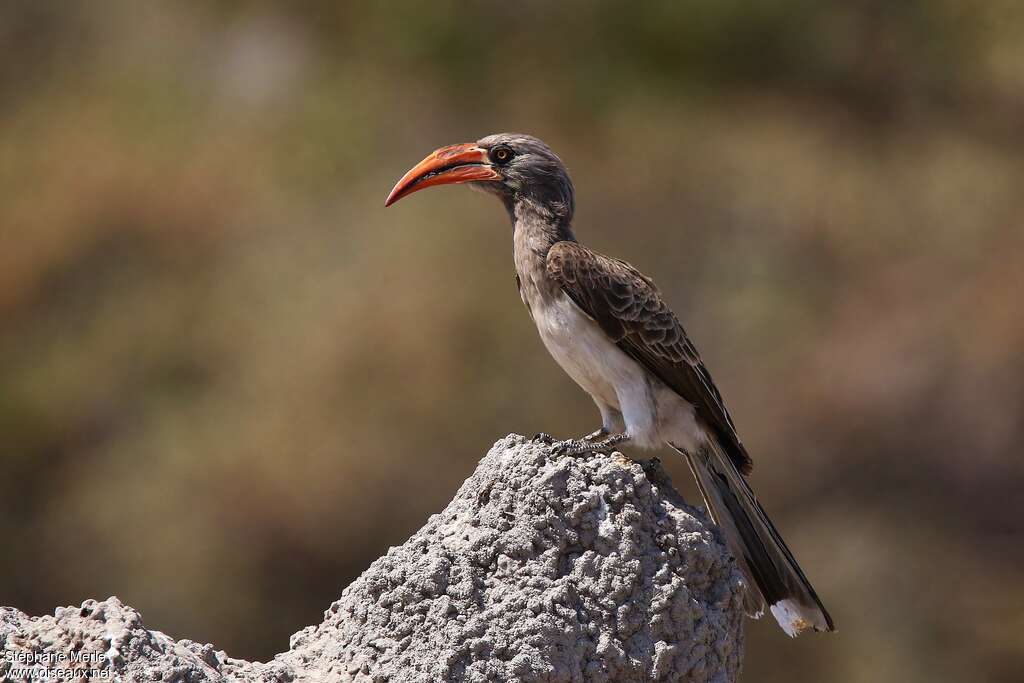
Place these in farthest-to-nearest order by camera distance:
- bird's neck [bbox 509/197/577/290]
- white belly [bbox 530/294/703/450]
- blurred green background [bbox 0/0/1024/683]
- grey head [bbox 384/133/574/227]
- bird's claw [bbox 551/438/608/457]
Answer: blurred green background [bbox 0/0/1024/683] → grey head [bbox 384/133/574/227] → bird's neck [bbox 509/197/577/290] → white belly [bbox 530/294/703/450] → bird's claw [bbox 551/438/608/457]

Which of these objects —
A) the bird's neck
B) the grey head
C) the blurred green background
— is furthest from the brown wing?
the blurred green background

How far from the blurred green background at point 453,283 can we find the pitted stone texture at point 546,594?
938cm

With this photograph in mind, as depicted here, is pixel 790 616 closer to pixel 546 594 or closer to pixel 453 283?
pixel 546 594

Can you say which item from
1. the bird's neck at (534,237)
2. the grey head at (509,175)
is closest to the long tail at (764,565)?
the bird's neck at (534,237)

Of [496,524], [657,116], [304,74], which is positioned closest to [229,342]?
[304,74]

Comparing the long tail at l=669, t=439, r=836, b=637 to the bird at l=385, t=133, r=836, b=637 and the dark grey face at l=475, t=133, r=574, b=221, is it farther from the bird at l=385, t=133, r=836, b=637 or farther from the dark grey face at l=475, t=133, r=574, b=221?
the dark grey face at l=475, t=133, r=574, b=221

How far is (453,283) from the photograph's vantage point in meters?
17.6

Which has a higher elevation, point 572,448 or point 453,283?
point 453,283

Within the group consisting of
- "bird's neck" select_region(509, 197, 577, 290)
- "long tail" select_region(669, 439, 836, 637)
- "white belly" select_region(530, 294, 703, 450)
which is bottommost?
"long tail" select_region(669, 439, 836, 637)

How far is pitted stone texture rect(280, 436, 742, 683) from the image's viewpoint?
6.02 m

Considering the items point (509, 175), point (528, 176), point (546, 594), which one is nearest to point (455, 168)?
point (509, 175)

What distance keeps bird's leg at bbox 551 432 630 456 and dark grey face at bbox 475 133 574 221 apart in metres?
1.28

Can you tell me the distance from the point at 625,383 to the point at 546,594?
1.54m

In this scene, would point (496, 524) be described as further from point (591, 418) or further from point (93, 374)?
point (93, 374)
